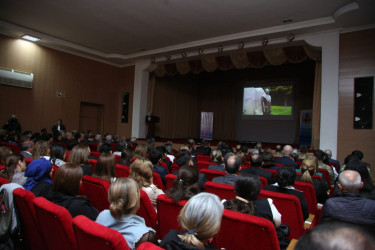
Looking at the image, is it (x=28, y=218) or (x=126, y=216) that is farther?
(x=28, y=218)

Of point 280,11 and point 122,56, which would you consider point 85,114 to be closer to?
point 122,56

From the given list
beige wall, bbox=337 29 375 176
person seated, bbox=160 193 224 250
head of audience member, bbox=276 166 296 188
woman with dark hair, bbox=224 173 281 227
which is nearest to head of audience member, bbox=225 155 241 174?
head of audience member, bbox=276 166 296 188

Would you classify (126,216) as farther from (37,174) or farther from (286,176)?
(286,176)

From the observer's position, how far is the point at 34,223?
178cm

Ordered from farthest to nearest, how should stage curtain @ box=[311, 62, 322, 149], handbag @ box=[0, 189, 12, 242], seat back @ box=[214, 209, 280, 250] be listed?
stage curtain @ box=[311, 62, 322, 149], handbag @ box=[0, 189, 12, 242], seat back @ box=[214, 209, 280, 250]

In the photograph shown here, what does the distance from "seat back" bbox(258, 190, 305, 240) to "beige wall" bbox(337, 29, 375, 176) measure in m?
6.27

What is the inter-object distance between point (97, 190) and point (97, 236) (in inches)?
46.7

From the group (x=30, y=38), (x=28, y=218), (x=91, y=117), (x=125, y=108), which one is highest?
(x=30, y=38)

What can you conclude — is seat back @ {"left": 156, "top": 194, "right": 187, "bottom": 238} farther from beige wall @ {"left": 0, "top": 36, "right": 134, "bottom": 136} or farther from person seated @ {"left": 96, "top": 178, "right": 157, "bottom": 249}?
beige wall @ {"left": 0, "top": 36, "right": 134, "bottom": 136}

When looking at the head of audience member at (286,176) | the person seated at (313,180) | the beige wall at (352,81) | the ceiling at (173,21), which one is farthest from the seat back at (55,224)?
the beige wall at (352,81)

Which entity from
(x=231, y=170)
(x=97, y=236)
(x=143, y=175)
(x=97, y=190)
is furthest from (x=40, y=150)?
(x=97, y=236)

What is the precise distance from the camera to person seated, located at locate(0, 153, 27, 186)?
7.90 feet

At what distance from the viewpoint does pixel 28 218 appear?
1815 mm

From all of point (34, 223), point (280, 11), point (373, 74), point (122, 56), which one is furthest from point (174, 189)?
point (122, 56)
